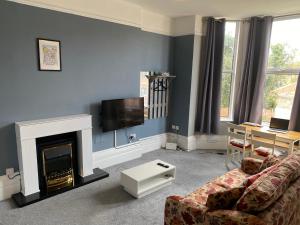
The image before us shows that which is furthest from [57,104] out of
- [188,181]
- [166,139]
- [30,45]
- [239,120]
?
[239,120]

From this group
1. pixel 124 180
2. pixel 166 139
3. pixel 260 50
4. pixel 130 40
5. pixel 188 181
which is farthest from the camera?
pixel 166 139

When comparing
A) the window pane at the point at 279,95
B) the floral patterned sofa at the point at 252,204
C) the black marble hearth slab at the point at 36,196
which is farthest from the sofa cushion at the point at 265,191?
the window pane at the point at 279,95

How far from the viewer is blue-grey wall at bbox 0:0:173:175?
8.64 ft

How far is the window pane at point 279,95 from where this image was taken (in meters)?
4.06

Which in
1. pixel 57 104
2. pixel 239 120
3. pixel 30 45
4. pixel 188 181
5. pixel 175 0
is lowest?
pixel 188 181

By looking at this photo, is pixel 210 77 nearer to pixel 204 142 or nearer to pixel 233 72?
pixel 233 72

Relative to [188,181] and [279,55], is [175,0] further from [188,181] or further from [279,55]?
[188,181]

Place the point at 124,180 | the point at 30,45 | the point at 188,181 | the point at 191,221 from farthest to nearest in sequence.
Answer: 1. the point at 188,181
2. the point at 124,180
3. the point at 30,45
4. the point at 191,221

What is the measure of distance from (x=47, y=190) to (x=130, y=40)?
271 cm

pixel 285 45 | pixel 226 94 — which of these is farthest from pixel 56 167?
pixel 285 45

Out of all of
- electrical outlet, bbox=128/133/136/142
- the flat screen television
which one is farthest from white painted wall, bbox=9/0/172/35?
electrical outlet, bbox=128/133/136/142

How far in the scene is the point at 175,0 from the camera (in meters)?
3.42

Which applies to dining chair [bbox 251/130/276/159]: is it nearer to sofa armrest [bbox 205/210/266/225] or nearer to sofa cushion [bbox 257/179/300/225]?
sofa cushion [bbox 257/179/300/225]

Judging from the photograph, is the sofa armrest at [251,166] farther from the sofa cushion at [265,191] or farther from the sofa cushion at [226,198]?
the sofa cushion at [226,198]
